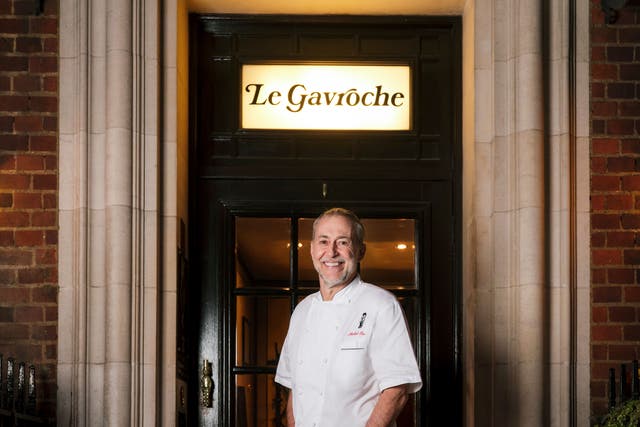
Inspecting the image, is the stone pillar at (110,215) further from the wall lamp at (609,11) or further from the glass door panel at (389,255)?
the wall lamp at (609,11)

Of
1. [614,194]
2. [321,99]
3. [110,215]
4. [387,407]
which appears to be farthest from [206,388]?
[614,194]

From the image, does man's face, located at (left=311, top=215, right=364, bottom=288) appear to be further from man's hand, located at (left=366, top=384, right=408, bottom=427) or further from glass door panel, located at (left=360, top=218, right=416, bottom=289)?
glass door panel, located at (left=360, top=218, right=416, bottom=289)

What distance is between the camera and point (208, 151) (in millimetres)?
7859

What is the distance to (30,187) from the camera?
720 cm

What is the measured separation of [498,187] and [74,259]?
86.1 inches

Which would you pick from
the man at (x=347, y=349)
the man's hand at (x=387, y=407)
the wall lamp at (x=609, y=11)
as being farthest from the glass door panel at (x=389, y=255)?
the man's hand at (x=387, y=407)

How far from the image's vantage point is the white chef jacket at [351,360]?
18.9 ft

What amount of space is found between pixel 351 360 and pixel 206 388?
206 cm

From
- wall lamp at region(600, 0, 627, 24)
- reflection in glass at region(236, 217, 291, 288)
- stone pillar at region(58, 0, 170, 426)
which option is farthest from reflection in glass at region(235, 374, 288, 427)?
wall lamp at region(600, 0, 627, 24)

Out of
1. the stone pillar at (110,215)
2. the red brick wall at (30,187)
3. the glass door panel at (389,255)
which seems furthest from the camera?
the glass door panel at (389,255)

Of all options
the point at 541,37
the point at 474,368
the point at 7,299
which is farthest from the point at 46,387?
the point at 541,37

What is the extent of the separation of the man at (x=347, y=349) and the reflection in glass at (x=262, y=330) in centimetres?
162

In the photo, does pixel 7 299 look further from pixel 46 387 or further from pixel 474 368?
pixel 474 368

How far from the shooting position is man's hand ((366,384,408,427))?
5.68 m
